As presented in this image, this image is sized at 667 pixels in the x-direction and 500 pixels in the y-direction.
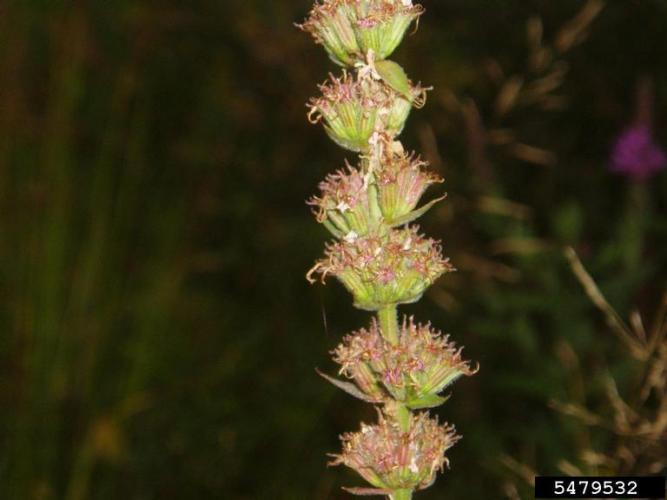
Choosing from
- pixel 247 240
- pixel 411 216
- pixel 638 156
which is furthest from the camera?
pixel 247 240

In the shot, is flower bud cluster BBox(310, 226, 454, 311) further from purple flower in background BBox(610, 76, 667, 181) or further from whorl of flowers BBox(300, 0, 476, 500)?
purple flower in background BBox(610, 76, 667, 181)

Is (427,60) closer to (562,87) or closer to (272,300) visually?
(562,87)

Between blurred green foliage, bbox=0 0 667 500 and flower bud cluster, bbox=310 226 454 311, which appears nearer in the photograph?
flower bud cluster, bbox=310 226 454 311

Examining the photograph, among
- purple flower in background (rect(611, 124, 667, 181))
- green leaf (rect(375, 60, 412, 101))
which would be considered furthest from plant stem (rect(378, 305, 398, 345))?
purple flower in background (rect(611, 124, 667, 181))

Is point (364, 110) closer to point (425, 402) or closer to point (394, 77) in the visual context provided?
point (394, 77)

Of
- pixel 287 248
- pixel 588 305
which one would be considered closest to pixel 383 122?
pixel 588 305

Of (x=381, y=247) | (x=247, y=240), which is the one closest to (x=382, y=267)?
(x=381, y=247)

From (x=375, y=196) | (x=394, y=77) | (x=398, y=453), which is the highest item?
(x=394, y=77)

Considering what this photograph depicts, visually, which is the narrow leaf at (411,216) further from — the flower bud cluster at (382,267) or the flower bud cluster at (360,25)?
the flower bud cluster at (360,25)
